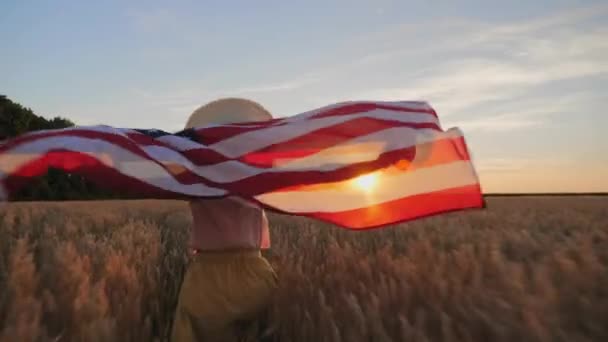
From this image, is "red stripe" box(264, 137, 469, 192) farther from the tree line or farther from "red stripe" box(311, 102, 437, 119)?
the tree line

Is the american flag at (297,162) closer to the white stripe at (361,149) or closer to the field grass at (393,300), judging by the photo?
the white stripe at (361,149)

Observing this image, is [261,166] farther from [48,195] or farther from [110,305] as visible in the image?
[48,195]

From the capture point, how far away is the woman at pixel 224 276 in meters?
2.75

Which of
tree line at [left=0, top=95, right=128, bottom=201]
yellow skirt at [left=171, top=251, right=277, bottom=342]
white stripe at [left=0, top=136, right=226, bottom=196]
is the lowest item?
yellow skirt at [left=171, top=251, right=277, bottom=342]

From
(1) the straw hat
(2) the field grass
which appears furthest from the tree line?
(2) the field grass

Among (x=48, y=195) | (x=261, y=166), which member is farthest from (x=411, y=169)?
(x=48, y=195)

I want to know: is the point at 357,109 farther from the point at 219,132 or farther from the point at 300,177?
the point at 219,132

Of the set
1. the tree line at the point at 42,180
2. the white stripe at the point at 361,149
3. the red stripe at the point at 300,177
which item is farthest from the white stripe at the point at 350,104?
the tree line at the point at 42,180

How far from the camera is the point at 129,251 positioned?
3.71 m

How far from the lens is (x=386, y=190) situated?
10.4 feet

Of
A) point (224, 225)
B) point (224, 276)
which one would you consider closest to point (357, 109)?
point (224, 225)

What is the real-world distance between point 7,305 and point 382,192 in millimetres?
1911

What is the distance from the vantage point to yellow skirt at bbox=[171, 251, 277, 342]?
2.73 metres

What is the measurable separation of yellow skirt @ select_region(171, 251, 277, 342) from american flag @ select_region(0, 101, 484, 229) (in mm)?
357
